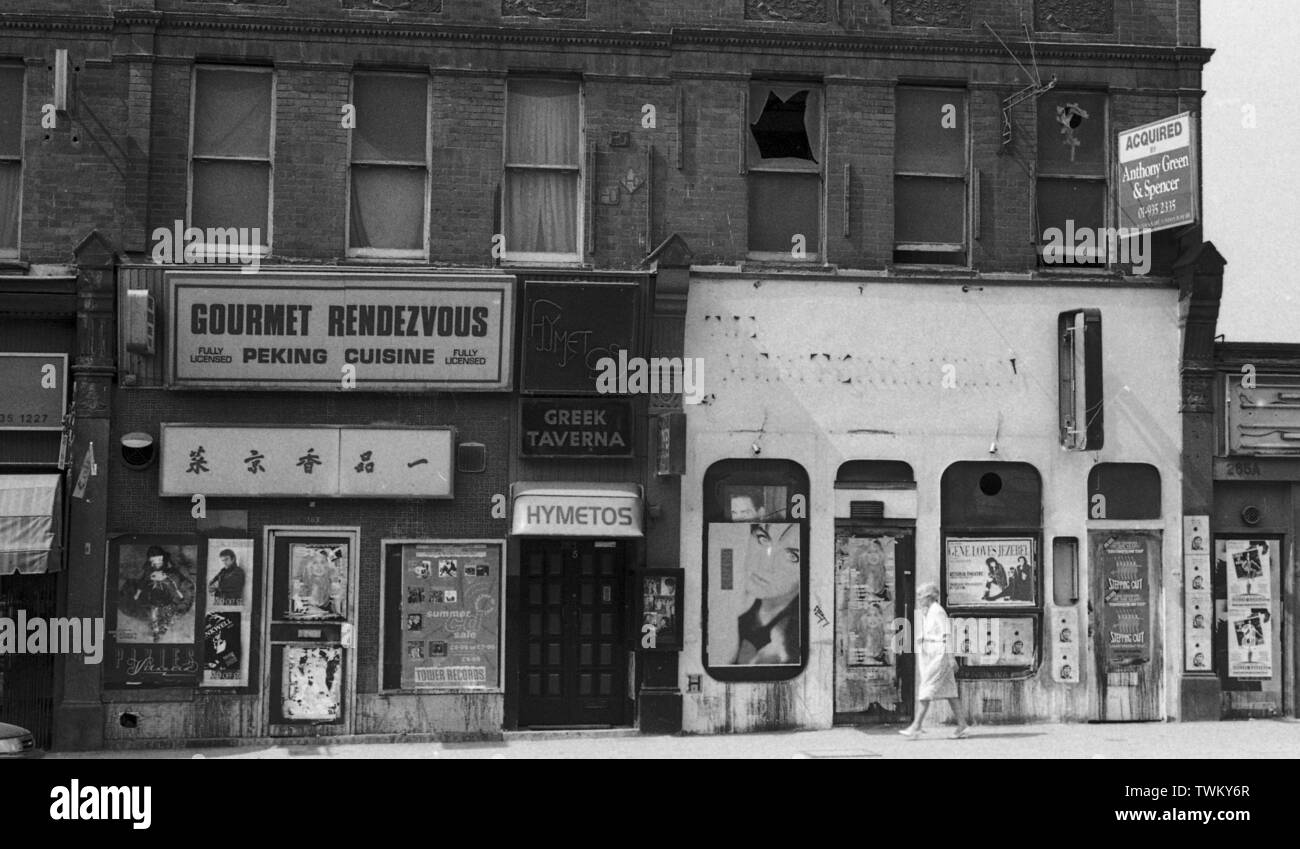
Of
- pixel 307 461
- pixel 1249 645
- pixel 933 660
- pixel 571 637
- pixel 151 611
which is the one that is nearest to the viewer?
pixel 933 660

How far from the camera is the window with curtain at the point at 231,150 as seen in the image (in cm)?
1638

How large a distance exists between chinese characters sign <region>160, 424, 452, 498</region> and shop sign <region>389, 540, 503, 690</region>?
29.3 inches

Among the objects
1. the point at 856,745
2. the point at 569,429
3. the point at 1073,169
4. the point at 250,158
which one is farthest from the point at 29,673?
the point at 1073,169

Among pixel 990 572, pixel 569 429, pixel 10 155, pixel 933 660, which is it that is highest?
pixel 10 155

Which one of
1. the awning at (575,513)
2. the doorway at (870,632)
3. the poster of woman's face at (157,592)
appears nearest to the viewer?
the awning at (575,513)

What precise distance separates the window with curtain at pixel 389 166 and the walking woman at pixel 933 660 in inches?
269

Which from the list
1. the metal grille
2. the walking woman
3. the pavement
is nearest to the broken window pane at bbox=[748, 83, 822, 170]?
the walking woman

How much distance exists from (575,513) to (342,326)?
10.8 feet

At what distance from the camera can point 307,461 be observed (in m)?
16.0

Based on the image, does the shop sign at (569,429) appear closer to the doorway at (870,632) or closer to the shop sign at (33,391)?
the doorway at (870,632)

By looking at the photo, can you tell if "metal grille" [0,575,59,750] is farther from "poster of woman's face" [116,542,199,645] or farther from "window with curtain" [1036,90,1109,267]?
"window with curtain" [1036,90,1109,267]

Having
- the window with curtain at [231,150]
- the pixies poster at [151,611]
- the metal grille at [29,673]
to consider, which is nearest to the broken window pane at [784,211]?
the window with curtain at [231,150]

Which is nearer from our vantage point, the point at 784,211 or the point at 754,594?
the point at 754,594

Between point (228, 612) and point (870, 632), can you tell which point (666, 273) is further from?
point (228, 612)
